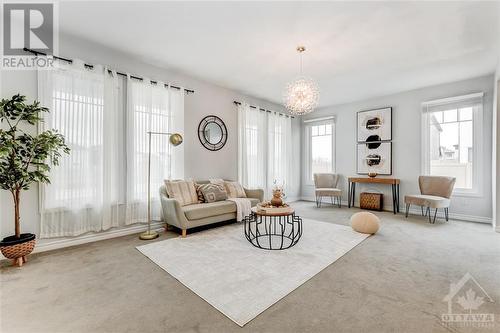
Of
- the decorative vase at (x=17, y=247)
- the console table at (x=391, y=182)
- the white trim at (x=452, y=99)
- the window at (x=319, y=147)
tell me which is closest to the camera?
the decorative vase at (x=17, y=247)

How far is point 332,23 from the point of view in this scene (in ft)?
8.81

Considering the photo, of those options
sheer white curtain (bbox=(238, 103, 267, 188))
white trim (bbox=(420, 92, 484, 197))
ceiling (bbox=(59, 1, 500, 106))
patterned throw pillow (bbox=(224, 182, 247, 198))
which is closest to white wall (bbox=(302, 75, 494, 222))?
white trim (bbox=(420, 92, 484, 197))

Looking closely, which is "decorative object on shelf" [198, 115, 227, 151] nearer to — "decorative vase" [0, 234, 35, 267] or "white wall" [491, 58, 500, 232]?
"decorative vase" [0, 234, 35, 267]

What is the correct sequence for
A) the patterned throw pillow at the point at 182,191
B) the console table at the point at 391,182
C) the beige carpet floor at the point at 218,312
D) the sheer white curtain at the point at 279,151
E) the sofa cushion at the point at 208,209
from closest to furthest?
the beige carpet floor at the point at 218,312 < the sofa cushion at the point at 208,209 < the patterned throw pillow at the point at 182,191 < the console table at the point at 391,182 < the sheer white curtain at the point at 279,151

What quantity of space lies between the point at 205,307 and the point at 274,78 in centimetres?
407

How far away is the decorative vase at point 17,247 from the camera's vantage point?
2.39m

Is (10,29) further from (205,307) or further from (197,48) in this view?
(205,307)

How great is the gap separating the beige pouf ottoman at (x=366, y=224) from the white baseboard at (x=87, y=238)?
340 cm

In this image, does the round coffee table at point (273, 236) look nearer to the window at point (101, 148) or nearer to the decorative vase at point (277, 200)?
the decorative vase at point (277, 200)

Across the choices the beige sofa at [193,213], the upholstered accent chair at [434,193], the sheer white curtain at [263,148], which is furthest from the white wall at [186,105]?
the upholstered accent chair at [434,193]

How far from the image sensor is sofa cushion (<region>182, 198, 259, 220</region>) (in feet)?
11.5

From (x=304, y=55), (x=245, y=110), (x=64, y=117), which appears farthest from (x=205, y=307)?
(x=245, y=110)

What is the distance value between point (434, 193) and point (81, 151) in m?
6.41

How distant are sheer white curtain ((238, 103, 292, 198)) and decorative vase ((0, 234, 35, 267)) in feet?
11.9
